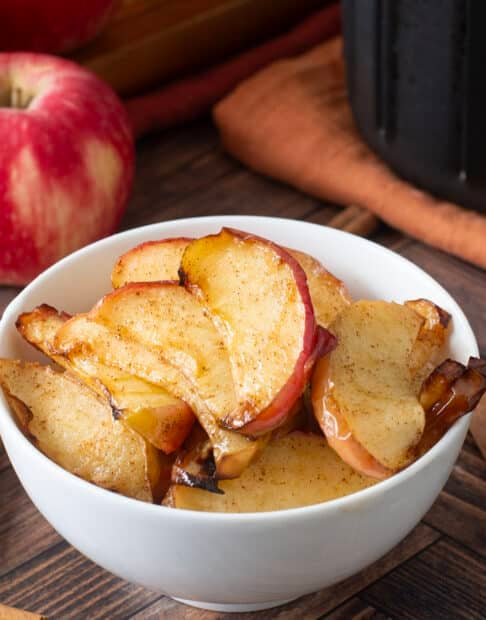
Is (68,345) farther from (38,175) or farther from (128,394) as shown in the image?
(38,175)

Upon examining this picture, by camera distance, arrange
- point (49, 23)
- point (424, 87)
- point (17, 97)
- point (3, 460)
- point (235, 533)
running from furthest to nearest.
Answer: point (49, 23) → point (17, 97) → point (424, 87) → point (3, 460) → point (235, 533)

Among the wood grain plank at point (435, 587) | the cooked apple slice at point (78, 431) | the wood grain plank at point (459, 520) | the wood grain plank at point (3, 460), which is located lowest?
the wood grain plank at point (3, 460)

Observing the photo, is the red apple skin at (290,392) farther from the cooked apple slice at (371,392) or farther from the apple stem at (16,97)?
the apple stem at (16,97)

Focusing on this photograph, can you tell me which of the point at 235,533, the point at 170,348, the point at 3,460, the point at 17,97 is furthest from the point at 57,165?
the point at 235,533

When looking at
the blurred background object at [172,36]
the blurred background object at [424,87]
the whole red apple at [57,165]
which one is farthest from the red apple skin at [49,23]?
the blurred background object at [424,87]

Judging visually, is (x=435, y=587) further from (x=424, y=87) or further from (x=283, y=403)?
(x=424, y=87)
